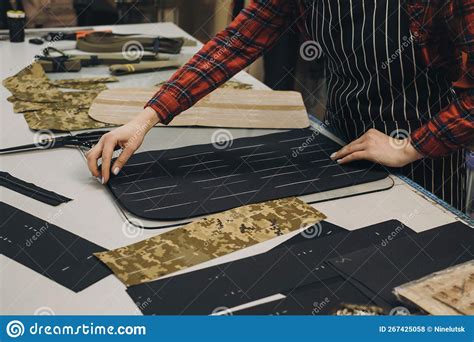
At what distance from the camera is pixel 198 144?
4.60 feet

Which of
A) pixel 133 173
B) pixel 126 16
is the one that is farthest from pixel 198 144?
pixel 126 16

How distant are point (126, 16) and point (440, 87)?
5.91 feet

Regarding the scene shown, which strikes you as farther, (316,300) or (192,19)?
(192,19)

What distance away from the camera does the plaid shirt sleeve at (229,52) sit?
135 centimetres

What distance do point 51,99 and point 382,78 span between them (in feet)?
2.88

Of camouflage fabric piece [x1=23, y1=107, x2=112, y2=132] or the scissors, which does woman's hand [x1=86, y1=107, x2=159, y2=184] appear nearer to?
the scissors

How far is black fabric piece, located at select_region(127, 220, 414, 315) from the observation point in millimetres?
871

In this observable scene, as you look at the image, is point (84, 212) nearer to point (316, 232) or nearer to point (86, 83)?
point (316, 232)

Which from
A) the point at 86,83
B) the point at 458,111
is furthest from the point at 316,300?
the point at 86,83

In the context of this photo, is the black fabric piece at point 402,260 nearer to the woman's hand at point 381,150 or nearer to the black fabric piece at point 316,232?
the black fabric piece at point 316,232

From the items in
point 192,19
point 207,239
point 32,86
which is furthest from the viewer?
point 192,19

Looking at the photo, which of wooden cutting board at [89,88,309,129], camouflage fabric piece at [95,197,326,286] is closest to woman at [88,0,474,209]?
wooden cutting board at [89,88,309,129]

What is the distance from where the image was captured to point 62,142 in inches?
53.8

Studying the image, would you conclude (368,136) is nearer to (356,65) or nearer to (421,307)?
(356,65)
